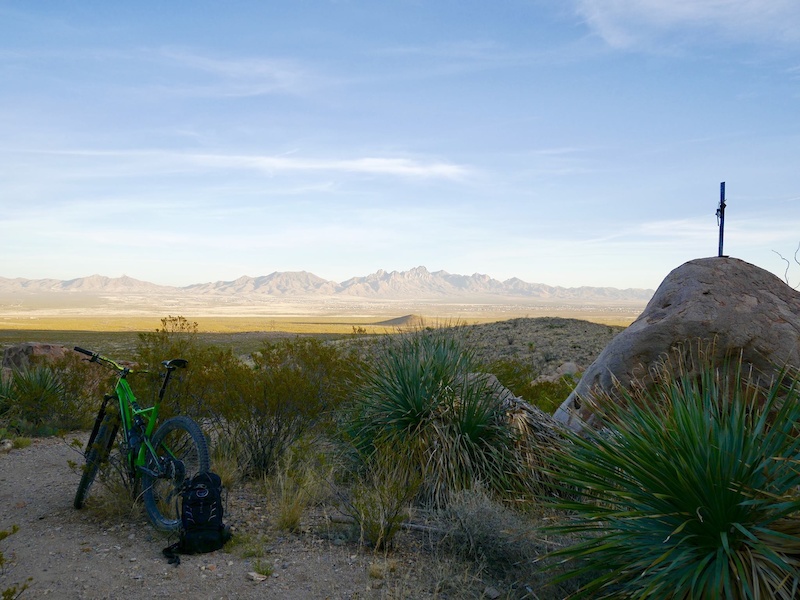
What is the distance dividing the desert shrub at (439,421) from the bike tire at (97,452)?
284 cm

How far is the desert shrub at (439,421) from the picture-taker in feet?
25.6

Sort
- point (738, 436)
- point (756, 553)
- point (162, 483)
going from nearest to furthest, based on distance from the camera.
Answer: point (756, 553) < point (738, 436) < point (162, 483)

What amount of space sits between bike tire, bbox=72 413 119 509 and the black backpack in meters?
1.60

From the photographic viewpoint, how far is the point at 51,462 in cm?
1061

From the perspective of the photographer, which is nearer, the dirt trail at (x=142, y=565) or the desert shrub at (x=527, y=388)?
the dirt trail at (x=142, y=565)

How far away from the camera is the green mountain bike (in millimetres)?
6629

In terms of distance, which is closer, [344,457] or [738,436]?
[738,436]

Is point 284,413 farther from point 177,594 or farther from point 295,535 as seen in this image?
point 177,594

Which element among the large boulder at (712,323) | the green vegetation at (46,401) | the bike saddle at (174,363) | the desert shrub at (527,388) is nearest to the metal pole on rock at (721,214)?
the large boulder at (712,323)

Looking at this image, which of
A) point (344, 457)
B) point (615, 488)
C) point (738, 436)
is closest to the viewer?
point (738, 436)

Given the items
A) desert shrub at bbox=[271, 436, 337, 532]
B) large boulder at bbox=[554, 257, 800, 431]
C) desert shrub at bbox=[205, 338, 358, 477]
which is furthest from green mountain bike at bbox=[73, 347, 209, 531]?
large boulder at bbox=[554, 257, 800, 431]

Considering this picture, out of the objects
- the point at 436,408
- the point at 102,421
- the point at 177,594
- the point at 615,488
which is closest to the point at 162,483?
the point at 102,421

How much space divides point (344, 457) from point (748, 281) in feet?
17.7

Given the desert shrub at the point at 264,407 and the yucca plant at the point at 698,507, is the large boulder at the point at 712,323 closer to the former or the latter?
the yucca plant at the point at 698,507
